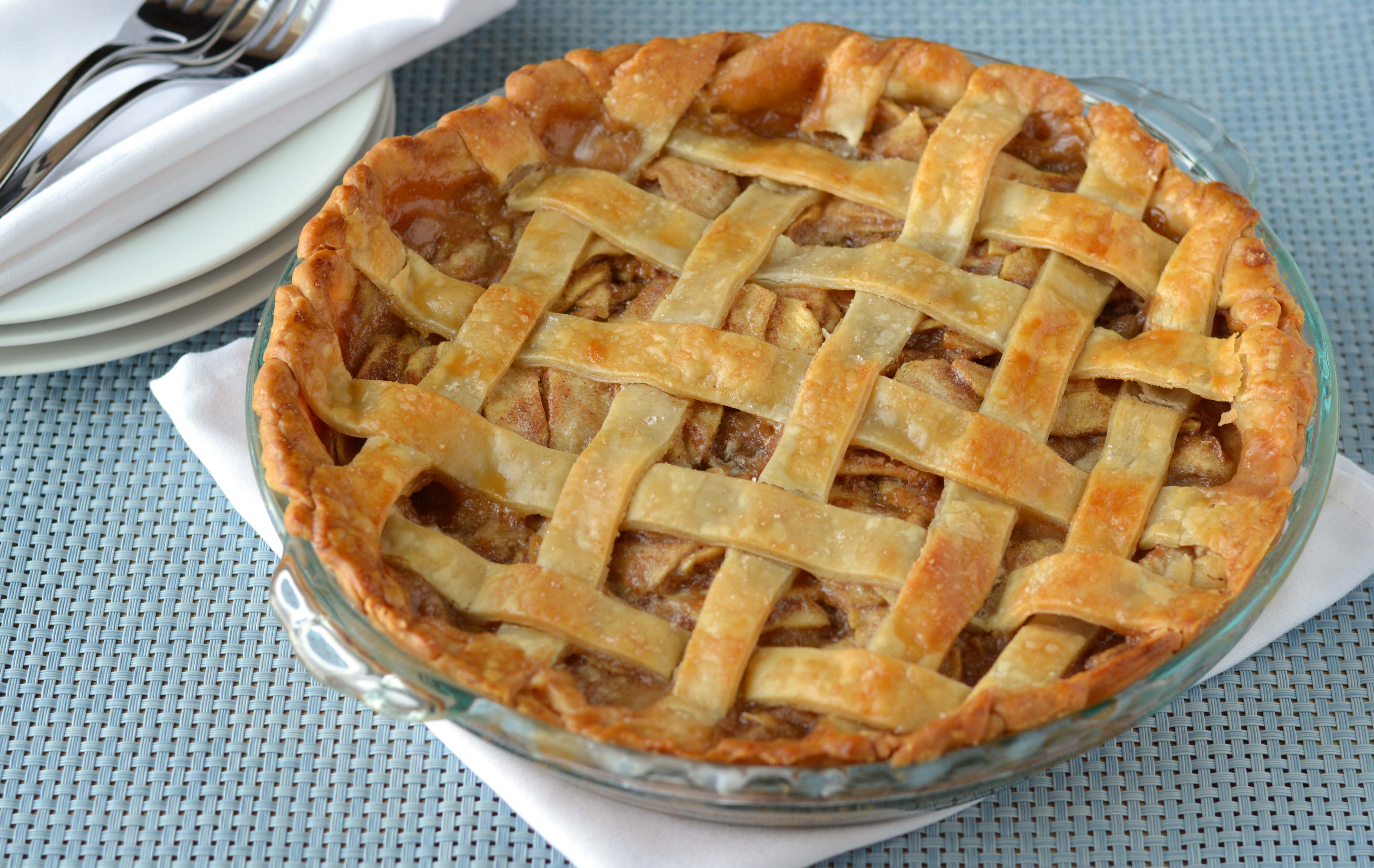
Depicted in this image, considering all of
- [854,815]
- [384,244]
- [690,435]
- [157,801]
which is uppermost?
[384,244]

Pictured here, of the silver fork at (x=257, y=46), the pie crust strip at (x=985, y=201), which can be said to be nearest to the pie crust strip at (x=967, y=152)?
the pie crust strip at (x=985, y=201)

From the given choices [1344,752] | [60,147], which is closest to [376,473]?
[60,147]

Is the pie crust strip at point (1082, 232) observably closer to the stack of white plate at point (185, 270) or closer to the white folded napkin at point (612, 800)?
the white folded napkin at point (612, 800)

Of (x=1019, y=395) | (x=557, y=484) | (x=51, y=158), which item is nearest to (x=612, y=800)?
(x=557, y=484)

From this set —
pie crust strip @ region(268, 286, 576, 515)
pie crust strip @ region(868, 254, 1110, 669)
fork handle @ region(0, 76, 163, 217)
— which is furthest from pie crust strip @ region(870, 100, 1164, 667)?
fork handle @ region(0, 76, 163, 217)

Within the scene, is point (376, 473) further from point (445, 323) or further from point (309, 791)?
point (309, 791)

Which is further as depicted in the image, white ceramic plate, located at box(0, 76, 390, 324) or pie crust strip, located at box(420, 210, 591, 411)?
white ceramic plate, located at box(0, 76, 390, 324)

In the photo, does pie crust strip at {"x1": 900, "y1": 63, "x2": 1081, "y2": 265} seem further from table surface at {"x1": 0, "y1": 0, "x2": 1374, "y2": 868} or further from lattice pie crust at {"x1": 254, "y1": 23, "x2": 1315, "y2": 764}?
table surface at {"x1": 0, "y1": 0, "x2": 1374, "y2": 868}
